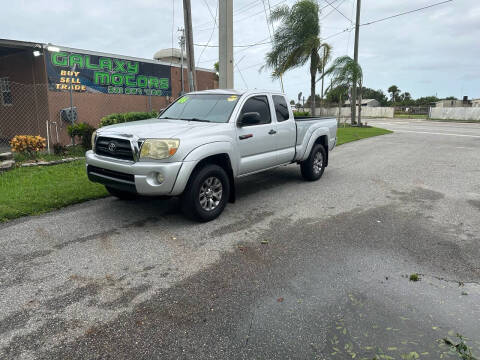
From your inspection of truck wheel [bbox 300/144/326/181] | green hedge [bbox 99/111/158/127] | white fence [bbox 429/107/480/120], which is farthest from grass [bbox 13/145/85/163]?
white fence [bbox 429/107/480/120]

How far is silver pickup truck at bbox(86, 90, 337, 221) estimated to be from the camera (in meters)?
4.69

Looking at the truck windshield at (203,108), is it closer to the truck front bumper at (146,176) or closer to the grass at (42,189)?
the truck front bumper at (146,176)

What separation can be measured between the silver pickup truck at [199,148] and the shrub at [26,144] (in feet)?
16.3

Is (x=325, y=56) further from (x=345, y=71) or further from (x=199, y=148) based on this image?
(x=199, y=148)

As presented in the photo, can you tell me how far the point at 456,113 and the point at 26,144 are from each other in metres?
48.2

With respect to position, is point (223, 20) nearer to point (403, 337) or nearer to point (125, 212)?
point (125, 212)

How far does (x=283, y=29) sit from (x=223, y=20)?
40.4 ft

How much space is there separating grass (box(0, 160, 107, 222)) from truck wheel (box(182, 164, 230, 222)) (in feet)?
7.76

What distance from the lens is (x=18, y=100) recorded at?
47.3 feet

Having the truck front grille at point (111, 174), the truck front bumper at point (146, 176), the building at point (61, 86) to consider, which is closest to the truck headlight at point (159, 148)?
the truck front bumper at point (146, 176)

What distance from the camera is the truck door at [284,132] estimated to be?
665cm

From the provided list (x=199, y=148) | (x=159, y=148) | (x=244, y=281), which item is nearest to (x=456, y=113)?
(x=199, y=148)

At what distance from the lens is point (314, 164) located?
7.97m

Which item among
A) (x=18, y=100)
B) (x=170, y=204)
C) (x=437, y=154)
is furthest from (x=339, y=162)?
(x=18, y=100)
